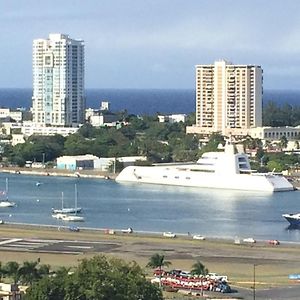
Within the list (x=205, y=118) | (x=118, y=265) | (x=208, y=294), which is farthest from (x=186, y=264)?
(x=205, y=118)

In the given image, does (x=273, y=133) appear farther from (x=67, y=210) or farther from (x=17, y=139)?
(x=67, y=210)

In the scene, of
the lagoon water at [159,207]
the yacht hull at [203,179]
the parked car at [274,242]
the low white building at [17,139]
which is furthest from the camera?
the low white building at [17,139]

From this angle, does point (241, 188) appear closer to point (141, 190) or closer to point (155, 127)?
point (141, 190)

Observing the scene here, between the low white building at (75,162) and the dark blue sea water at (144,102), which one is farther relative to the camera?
the dark blue sea water at (144,102)

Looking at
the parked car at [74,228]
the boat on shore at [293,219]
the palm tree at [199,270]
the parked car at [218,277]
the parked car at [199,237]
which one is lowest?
the parked car at [218,277]

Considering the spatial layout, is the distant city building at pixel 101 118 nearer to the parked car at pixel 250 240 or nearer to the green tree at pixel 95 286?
the parked car at pixel 250 240

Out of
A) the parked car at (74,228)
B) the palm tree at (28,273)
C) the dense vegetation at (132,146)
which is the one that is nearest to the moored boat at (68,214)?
the parked car at (74,228)

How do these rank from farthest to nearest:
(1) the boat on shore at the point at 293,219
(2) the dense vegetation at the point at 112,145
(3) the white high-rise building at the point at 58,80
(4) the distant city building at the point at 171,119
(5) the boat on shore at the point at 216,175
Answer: (4) the distant city building at the point at 171,119 < (3) the white high-rise building at the point at 58,80 < (2) the dense vegetation at the point at 112,145 < (5) the boat on shore at the point at 216,175 < (1) the boat on shore at the point at 293,219
